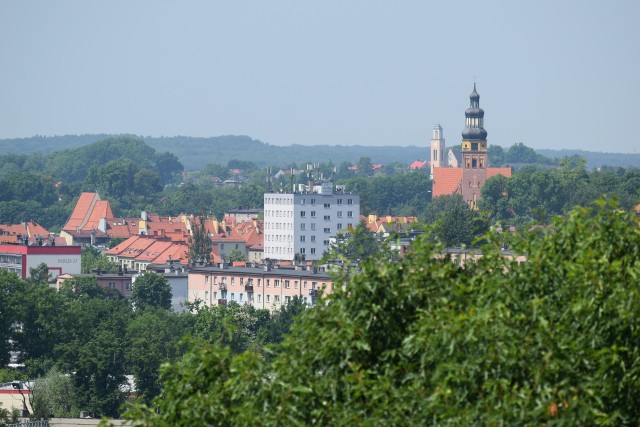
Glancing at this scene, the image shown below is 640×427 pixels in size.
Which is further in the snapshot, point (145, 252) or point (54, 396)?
point (145, 252)

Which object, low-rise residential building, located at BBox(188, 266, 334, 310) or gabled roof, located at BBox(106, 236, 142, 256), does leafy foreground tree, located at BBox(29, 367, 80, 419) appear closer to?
low-rise residential building, located at BBox(188, 266, 334, 310)

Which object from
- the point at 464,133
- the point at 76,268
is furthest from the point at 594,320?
the point at 464,133

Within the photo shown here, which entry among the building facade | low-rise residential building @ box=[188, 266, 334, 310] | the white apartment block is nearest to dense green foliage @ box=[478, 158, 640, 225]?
the white apartment block

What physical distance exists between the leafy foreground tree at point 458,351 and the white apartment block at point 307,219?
124773mm

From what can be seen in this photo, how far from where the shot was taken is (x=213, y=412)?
21156 millimetres

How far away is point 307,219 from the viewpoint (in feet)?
492

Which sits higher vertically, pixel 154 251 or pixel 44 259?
pixel 44 259

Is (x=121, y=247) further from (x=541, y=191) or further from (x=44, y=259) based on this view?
(x=541, y=191)

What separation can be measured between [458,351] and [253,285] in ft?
272

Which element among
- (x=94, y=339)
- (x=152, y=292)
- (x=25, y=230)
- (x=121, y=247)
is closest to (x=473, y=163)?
(x=25, y=230)

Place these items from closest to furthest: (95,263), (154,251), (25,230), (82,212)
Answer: (95,263) < (154,251) < (25,230) < (82,212)

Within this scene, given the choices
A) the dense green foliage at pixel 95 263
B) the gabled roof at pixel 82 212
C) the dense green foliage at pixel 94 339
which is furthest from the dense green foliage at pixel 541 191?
the dense green foliage at pixel 94 339

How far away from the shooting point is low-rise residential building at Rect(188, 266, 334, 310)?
325 feet

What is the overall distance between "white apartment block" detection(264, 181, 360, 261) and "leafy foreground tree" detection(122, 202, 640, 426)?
409 ft
